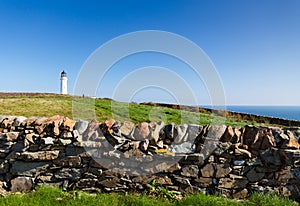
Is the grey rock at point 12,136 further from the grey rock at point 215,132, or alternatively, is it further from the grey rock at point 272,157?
the grey rock at point 272,157

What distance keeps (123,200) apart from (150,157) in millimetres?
1017

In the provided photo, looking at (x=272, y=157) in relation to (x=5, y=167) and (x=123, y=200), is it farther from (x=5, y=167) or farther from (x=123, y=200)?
(x=5, y=167)

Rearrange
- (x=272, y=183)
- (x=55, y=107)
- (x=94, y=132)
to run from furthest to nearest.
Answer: (x=55, y=107) < (x=94, y=132) < (x=272, y=183)

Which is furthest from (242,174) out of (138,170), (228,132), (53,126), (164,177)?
(53,126)

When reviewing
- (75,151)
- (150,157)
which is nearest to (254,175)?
(150,157)

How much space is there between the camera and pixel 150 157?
215 inches

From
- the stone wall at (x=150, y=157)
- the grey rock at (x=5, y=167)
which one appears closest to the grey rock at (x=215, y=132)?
the stone wall at (x=150, y=157)

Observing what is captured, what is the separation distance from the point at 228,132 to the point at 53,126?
379 centimetres

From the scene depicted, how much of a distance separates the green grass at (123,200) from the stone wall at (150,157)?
15.3 inches

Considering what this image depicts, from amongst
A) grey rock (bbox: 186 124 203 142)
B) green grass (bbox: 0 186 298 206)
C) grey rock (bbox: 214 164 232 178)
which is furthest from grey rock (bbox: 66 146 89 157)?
grey rock (bbox: 214 164 232 178)

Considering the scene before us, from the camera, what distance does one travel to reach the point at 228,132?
18.0 feet

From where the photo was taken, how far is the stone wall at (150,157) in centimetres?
536

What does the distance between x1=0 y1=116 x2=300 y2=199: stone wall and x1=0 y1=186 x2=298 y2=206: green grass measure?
1.27 ft

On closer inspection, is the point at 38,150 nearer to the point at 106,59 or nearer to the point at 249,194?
the point at 106,59
